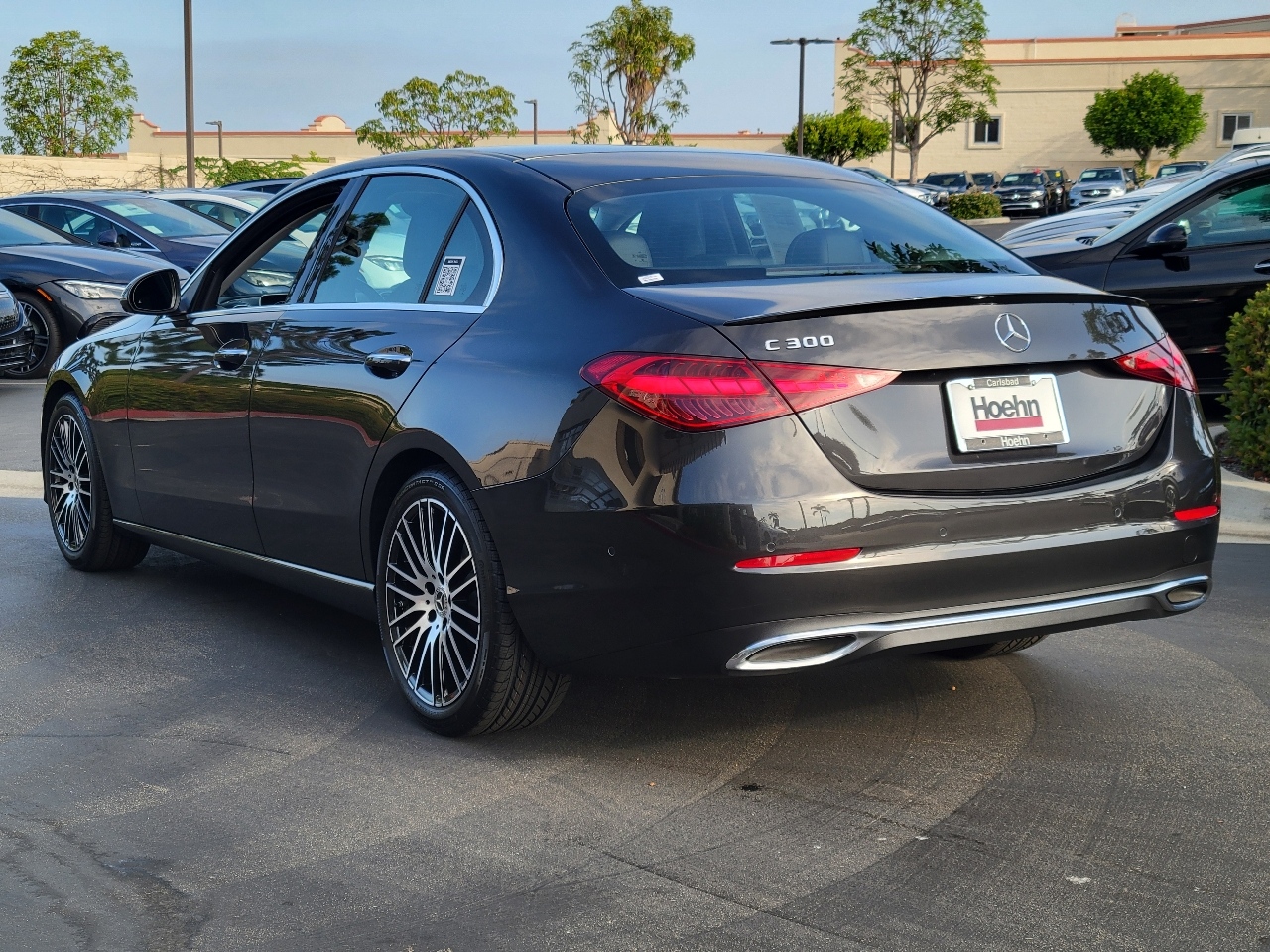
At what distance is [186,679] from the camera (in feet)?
16.6

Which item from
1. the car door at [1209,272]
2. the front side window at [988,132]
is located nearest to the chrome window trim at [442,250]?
the car door at [1209,272]

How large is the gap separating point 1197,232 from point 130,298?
665cm

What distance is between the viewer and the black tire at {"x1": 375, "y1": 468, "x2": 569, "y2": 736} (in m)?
4.11

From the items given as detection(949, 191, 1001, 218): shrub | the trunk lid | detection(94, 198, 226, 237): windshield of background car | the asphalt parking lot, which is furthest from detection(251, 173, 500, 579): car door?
detection(949, 191, 1001, 218): shrub

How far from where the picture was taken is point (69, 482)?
6.73 metres

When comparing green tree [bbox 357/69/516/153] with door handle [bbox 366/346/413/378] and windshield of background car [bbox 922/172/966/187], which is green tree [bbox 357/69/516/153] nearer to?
windshield of background car [bbox 922/172/966/187]

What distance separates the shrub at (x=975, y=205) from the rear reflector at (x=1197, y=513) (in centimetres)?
4209

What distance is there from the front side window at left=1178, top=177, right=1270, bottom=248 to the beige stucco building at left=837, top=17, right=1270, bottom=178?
7346cm

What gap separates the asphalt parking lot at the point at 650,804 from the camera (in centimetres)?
317

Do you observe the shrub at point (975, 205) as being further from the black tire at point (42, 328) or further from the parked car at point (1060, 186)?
the black tire at point (42, 328)

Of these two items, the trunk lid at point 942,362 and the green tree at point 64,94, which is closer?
the trunk lid at point 942,362

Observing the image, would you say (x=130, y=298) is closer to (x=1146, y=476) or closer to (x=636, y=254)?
(x=636, y=254)

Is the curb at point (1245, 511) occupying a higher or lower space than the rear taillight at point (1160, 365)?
lower

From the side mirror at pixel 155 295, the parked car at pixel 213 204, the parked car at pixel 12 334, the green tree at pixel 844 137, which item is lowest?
the parked car at pixel 12 334
